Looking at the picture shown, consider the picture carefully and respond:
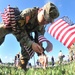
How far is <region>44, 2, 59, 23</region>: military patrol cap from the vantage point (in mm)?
3471

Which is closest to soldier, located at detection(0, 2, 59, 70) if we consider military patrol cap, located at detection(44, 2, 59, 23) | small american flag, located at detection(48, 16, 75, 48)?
military patrol cap, located at detection(44, 2, 59, 23)

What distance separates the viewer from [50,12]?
3.47 metres

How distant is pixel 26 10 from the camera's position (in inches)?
146

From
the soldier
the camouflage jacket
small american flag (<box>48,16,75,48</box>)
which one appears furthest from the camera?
small american flag (<box>48,16,75,48</box>)

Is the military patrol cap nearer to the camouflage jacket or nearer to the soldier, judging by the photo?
the soldier

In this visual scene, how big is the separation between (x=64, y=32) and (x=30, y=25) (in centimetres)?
276

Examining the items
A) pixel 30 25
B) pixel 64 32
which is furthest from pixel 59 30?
pixel 30 25

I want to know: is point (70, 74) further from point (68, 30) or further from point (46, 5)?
point (68, 30)

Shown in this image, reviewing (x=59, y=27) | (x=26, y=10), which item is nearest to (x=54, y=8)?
(x=26, y=10)

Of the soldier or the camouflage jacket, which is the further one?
the camouflage jacket

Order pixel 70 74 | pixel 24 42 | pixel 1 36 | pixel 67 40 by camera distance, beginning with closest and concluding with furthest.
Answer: pixel 70 74 < pixel 24 42 < pixel 1 36 < pixel 67 40

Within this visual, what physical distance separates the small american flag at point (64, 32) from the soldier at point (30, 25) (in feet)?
7.39

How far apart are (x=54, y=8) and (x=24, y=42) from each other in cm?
58

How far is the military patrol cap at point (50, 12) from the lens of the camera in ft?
11.4
